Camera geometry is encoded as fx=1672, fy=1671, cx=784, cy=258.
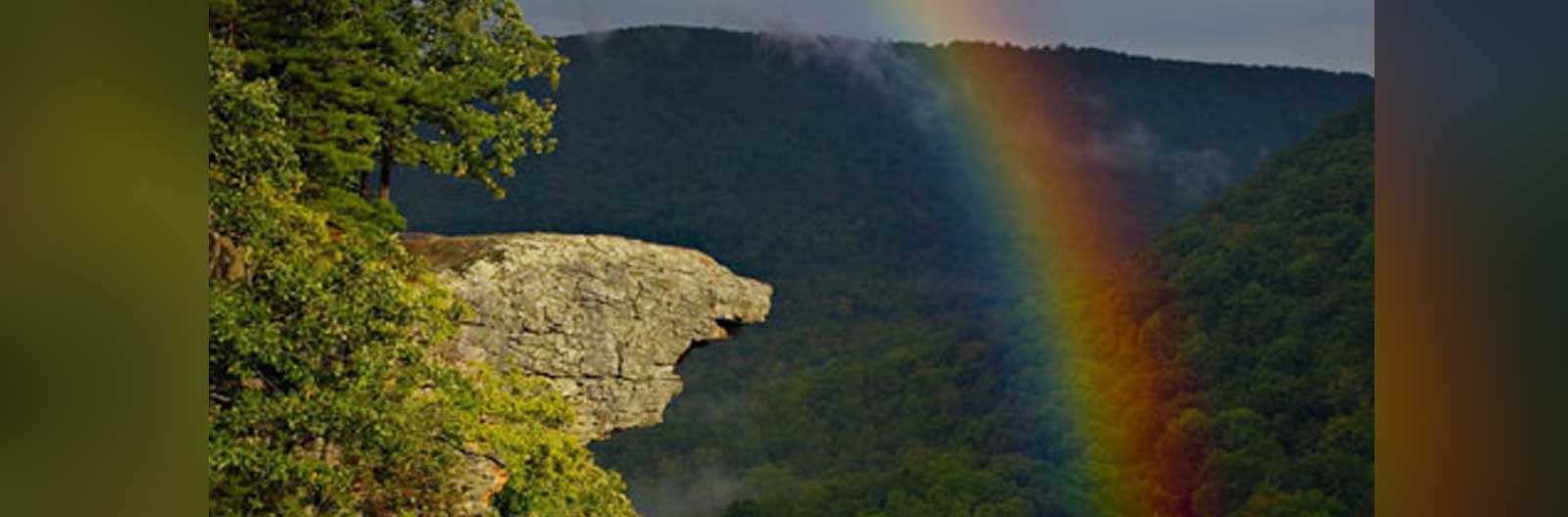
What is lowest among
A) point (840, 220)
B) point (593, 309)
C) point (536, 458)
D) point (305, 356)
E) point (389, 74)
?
point (536, 458)

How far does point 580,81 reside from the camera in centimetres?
2661

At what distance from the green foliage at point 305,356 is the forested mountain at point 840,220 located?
13504 mm

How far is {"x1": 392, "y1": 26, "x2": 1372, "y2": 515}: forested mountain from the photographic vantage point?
2344cm

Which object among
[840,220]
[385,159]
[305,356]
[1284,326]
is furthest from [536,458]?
[840,220]

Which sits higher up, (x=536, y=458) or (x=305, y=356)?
(x=305, y=356)

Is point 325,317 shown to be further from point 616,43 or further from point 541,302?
point 616,43

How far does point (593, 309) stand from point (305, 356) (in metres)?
3.72

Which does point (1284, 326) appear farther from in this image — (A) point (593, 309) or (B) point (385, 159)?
(B) point (385, 159)

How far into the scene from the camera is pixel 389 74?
370 inches

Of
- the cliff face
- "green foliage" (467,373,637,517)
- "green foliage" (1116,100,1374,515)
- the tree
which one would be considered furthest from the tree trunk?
"green foliage" (1116,100,1374,515)

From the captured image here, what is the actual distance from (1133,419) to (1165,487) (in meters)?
1.80

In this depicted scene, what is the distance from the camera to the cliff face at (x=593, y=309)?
989cm

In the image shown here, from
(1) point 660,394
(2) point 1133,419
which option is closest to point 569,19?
(2) point 1133,419

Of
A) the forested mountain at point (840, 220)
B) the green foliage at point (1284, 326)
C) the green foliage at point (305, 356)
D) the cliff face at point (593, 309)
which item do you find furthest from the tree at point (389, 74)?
the green foliage at point (1284, 326)
